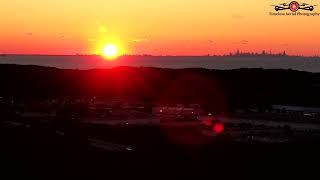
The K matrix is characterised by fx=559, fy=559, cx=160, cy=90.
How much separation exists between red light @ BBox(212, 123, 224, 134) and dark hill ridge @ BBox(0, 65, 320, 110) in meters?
14.1

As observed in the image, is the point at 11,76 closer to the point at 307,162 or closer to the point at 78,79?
the point at 78,79

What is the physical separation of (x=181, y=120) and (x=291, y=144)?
11.8m

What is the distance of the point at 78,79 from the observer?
7806cm

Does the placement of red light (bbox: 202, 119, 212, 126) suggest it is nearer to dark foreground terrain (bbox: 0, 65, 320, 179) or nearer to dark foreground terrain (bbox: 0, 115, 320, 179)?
dark foreground terrain (bbox: 0, 65, 320, 179)

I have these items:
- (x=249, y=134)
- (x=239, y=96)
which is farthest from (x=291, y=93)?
(x=249, y=134)

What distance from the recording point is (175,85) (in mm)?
69375

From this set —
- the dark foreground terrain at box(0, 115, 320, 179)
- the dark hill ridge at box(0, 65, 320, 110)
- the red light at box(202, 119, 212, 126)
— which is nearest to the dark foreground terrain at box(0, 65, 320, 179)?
the dark foreground terrain at box(0, 115, 320, 179)

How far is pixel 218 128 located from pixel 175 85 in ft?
121

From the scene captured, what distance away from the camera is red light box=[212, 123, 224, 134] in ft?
103

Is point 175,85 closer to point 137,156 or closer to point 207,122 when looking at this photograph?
point 207,122

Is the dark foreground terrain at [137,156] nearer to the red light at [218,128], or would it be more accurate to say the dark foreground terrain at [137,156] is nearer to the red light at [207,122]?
the red light at [218,128]

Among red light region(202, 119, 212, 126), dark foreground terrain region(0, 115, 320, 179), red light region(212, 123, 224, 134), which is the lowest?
dark foreground terrain region(0, 115, 320, 179)

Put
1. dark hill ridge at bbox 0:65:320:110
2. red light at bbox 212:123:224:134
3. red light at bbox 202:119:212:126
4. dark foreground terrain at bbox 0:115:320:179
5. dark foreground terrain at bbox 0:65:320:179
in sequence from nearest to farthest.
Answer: dark foreground terrain at bbox 0:115:320:179 → dark foreground terrain at bbox 0:65:320:179 → red light at bbox 212:123:224:134 → red light at bbox 202:119:212:126 → dark hill ridge at bbox 0:65:320:110

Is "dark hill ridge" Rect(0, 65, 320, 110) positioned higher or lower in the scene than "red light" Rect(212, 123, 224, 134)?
higher
